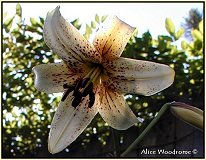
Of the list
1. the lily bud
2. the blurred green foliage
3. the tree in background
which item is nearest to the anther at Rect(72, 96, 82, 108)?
the lily bud

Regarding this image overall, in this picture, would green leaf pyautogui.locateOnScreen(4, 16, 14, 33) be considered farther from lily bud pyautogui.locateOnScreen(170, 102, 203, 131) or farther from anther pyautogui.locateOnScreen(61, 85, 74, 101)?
lily bud pyautogui.locateOnScreen(170, 102, 203, 131)

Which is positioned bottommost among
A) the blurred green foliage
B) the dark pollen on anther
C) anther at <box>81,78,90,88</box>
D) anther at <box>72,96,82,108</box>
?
the blurred green foliage

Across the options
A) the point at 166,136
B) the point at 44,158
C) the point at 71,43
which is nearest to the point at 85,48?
the point at 71,43

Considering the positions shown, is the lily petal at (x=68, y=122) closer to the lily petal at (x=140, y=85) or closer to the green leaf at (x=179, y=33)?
the lily petal at (x=140, y=85)

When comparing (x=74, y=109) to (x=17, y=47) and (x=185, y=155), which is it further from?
(x=17, y=47)

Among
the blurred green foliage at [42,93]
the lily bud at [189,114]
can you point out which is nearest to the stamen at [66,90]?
the lily bud at [189,114]

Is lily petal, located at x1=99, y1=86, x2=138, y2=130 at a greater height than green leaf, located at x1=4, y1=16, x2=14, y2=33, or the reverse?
lily petal, located at x1=99, y1=86, x2=138, y2=130
